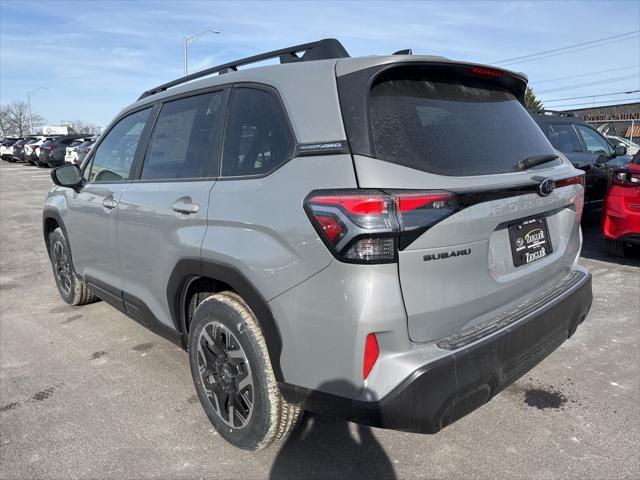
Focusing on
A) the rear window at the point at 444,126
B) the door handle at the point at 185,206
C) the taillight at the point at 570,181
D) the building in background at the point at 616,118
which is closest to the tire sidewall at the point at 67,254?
the door handle at the point at 185,206

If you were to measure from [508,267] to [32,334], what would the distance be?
3.92 metres

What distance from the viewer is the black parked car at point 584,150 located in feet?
24.1

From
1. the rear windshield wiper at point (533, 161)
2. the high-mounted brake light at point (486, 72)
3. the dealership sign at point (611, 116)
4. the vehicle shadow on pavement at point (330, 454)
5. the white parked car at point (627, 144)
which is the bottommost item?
the vehicle shadow on pavement at point (330, 454)

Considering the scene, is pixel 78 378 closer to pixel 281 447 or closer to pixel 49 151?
pixel 281 447

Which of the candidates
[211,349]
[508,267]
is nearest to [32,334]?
[211,349]

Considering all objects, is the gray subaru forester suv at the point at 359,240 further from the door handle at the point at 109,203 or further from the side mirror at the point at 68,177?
the side mirror at the point at 68,177

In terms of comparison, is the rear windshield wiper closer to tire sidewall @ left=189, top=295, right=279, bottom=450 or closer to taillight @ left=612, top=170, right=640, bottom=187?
tire sidewall @ left=189, top=295, right=279, bottom=450

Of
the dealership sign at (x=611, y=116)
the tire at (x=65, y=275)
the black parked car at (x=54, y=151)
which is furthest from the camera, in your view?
the dealership sign at (x=611, y=116)

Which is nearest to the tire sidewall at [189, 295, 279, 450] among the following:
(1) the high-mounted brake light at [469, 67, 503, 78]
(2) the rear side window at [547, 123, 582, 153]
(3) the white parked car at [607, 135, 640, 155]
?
(1) the high-mounted brake light at [469, 67, 503, 78]

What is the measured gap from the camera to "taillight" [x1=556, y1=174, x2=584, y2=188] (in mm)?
2620

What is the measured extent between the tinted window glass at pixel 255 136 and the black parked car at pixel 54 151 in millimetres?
24469

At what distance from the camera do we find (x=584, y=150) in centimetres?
770

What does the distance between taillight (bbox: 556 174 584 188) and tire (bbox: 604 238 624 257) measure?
3.72m

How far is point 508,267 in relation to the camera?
2299 millimetres
